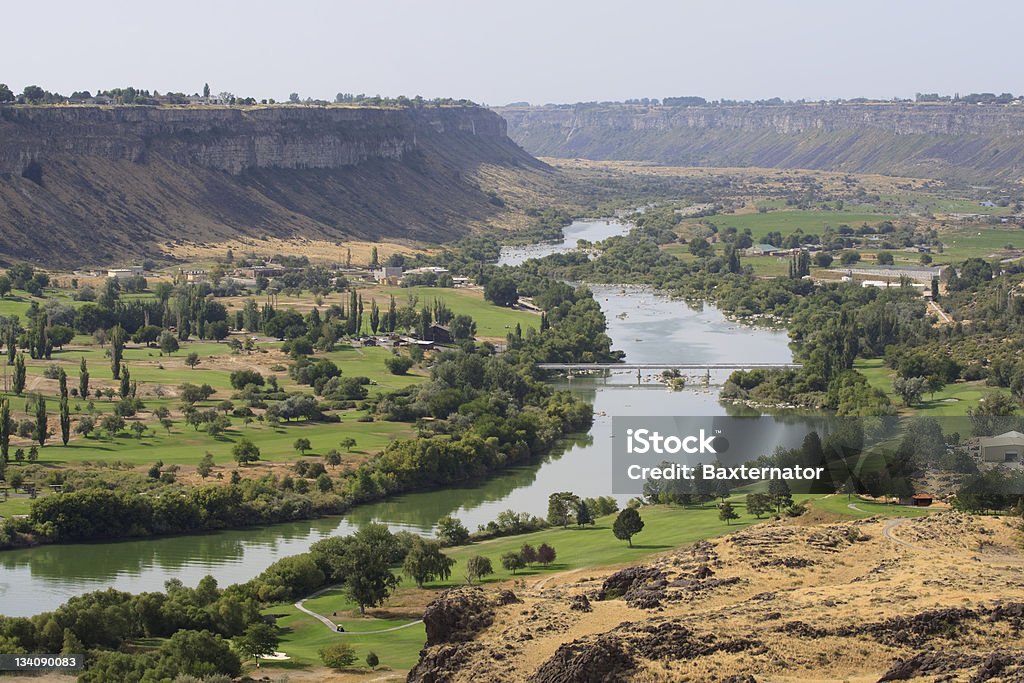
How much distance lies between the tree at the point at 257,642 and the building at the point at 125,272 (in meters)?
72.3

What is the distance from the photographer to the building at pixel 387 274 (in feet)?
388

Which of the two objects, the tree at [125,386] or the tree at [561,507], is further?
the tree at [125,386]

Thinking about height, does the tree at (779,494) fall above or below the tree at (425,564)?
above

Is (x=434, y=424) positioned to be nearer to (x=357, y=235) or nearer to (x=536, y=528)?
(x=536, y=528)

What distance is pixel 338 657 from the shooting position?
117 ft

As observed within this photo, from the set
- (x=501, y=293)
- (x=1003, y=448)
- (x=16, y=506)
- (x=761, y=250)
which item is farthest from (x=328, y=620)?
(x=761, y=250)

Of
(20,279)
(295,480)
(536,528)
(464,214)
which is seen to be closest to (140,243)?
(20,279)

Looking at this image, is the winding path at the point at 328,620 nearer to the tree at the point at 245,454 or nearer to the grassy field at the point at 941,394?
the tree at the point at 245,454

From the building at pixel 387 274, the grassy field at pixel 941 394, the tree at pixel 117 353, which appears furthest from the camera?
the building at pixel 387 274

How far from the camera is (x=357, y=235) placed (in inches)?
5743

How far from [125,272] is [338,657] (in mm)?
79568

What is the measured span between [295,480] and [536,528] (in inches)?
379
